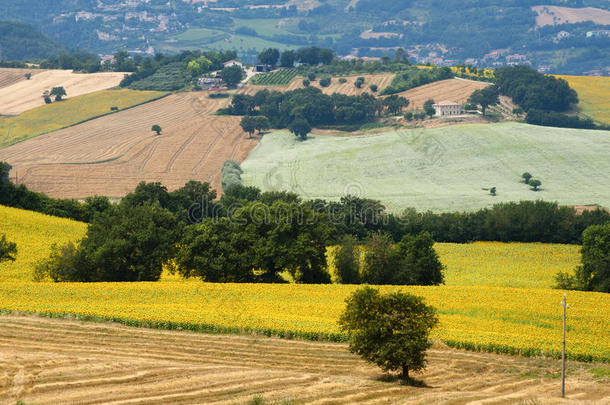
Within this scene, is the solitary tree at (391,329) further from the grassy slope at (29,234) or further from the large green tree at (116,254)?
the grassy slope at (29,234)

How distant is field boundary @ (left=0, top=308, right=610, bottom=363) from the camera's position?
58.6 m

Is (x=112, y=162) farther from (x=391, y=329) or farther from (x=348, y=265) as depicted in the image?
(x=391, y=329)

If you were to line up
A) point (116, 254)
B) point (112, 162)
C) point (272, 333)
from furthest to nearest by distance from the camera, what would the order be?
point (112, 162) → point (116, 254) → point (272, 333)

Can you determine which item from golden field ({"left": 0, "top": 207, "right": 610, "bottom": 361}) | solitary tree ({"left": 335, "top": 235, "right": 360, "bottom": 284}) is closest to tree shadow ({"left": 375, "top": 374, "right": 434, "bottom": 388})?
golden field ({"left": 0, "top": 207, "right": 610, "bottom": 361})

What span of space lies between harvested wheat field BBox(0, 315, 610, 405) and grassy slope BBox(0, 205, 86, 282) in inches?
988

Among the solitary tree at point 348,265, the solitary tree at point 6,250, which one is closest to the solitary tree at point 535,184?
the solitary tree at point 348,265

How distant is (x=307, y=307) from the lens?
71938 millimetres

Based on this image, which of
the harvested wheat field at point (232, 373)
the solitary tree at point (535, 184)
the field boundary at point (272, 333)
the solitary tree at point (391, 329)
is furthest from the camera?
the solitary tree at point (535, 184)

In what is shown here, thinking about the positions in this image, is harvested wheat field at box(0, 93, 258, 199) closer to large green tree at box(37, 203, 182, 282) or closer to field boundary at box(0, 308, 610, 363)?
large green tree at box(37, 203, 182, 282)

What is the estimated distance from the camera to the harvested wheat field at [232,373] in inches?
1866

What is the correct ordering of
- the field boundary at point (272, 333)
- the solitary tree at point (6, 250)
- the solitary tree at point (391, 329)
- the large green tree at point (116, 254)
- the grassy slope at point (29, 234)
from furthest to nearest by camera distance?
the grassy slope at point (29, 234) → the large green tree at point (116, 254) → the solitary tree at point (6, 250) → the field boundary at point (272, 333) → the solitary tree at point (391, 329)

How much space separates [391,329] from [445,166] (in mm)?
124049

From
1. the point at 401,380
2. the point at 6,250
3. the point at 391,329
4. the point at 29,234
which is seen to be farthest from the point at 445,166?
the point at 401,380

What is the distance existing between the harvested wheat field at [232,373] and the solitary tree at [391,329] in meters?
1.66
